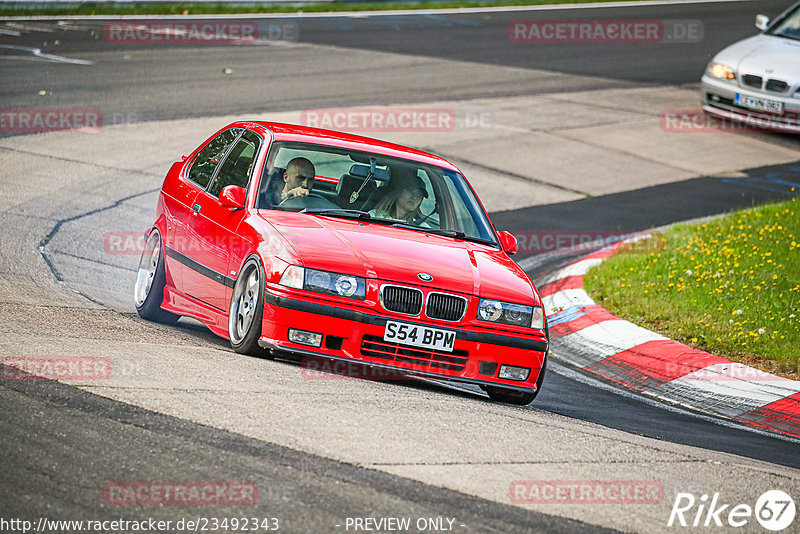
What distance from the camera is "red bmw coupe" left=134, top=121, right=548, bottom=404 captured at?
6.56 m

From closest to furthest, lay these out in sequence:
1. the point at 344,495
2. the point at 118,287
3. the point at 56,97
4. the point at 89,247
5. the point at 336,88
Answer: the point at 344,495, the point at 118,287, the point at 89,247, the point at 56,97, the point at 336,88

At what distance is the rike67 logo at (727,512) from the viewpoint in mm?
4758

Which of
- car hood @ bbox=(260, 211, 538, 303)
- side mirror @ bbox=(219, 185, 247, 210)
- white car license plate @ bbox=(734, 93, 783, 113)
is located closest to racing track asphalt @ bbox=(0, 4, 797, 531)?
car hood @ bbox=(260, 211, 538, 303)

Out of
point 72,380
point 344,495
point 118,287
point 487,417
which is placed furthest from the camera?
point 118,287

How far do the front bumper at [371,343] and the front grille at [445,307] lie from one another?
2.2 inches

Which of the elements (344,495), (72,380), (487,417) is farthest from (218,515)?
(487,417)

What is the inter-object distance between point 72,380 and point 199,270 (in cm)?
229

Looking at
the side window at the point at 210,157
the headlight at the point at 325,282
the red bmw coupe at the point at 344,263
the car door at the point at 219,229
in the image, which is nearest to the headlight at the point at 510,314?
the red bmw coupe at the point at 344,263

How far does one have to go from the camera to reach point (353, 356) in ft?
21.5

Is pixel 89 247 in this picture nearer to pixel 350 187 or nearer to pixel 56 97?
pixel 350 187

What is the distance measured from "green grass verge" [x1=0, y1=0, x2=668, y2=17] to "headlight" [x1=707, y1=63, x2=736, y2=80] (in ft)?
41.5

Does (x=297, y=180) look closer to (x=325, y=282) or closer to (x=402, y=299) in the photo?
(x=325, y=282)

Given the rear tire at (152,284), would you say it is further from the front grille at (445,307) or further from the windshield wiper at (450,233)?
the front grille at (445,307)

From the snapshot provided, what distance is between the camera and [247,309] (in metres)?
6.91
